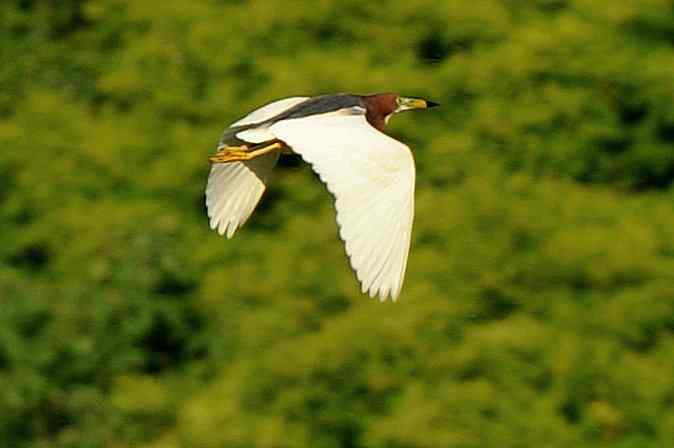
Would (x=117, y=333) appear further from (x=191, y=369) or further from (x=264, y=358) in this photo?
(x=264, y=358)

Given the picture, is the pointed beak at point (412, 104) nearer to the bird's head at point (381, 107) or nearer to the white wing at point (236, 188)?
the bird's head at point (381, 107)

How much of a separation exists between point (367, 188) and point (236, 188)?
1.74 feet

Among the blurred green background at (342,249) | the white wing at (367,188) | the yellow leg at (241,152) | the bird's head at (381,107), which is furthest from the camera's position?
the blurred green background at (342,249)

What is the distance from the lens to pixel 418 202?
5445 millimetres

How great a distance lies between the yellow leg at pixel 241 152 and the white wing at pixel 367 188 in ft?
0.48

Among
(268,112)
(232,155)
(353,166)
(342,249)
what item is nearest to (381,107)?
Answer: (268,112)

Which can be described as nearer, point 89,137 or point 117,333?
point 117,333

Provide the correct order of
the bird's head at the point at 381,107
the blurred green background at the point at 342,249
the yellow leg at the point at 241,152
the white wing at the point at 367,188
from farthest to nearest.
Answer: the blurred green background at the point at 342,249 < the bird's head at the point at 381,107 < the yellow leg at the point at 241,152 < the white wing at the point at 367,188

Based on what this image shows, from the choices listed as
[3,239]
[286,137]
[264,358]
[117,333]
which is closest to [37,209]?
[3,239]

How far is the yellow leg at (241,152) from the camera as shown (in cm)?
349

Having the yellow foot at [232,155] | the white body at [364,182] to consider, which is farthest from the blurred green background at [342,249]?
the white body at [364,182]

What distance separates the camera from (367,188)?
321cm

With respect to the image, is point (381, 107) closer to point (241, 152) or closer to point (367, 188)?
point (241, 152)

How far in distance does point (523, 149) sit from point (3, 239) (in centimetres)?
176
